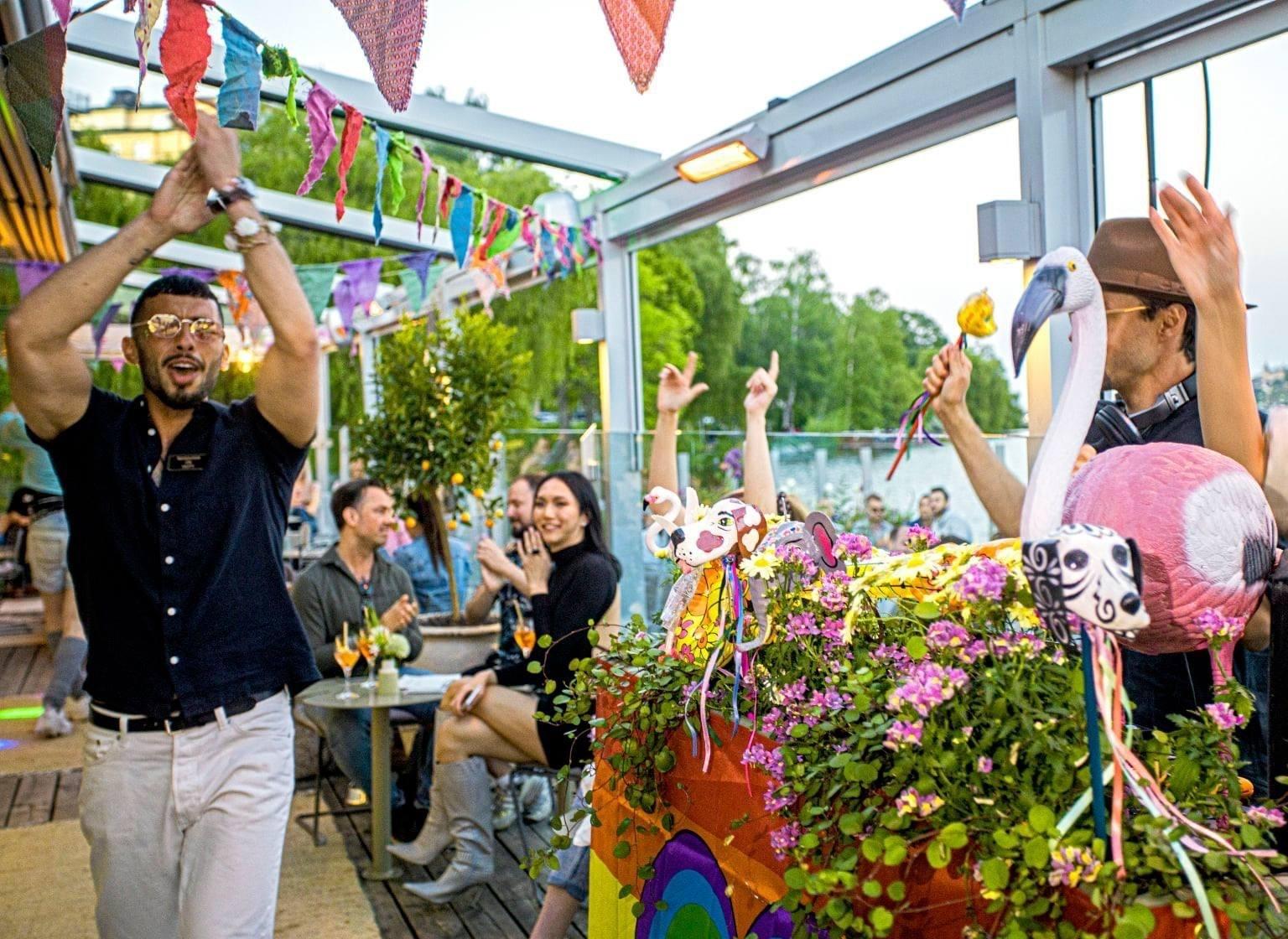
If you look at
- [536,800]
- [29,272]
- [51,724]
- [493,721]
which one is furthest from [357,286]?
[493,721]

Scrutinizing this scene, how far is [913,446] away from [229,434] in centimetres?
310

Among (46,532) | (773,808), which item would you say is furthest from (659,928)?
(46,532)

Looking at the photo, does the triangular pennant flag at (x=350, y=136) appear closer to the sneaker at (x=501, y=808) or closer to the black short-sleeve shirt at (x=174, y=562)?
the black short-sleeve shirt at (x=174, y=562)

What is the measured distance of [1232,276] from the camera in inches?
60.0

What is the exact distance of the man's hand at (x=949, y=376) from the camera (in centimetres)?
185

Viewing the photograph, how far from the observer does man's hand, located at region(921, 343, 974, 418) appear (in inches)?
72.7

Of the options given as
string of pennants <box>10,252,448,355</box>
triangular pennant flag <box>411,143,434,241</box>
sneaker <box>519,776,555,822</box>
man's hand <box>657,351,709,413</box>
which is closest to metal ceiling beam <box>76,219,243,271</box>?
string of pennants <box>10,252,448,355</box>

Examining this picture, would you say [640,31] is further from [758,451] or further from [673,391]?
[673,391]

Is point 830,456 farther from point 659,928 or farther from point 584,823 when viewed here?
point 659,928

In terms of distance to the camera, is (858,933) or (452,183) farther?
(452,183)

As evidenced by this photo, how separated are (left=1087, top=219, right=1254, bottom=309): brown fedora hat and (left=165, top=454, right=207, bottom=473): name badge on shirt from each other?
5.55ft

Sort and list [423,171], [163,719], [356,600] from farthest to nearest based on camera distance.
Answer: [423,171]
[356,600]
[163,719]

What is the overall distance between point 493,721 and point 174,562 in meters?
1.71

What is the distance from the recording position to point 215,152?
2137 mm
